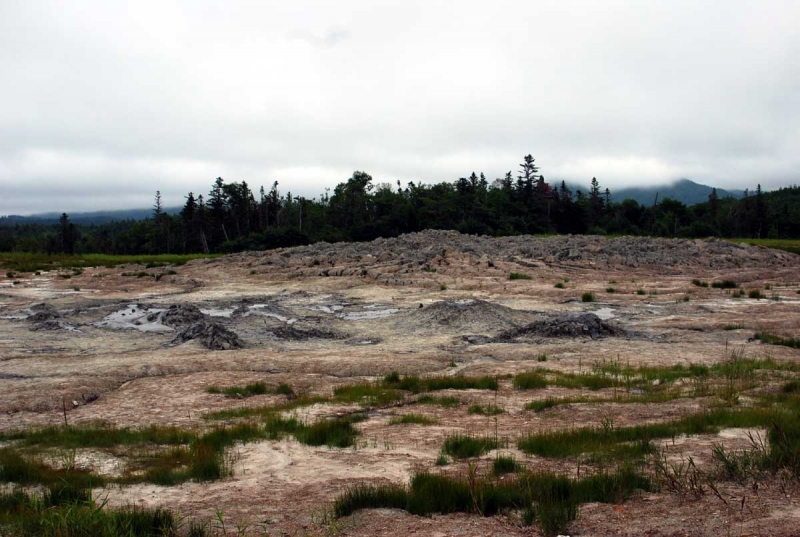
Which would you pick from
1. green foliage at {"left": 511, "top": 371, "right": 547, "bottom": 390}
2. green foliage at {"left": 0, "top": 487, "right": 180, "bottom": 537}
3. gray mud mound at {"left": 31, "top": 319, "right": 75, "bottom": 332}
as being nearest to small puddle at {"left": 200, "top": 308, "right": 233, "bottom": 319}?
gray mud mound at {"left": 31, "top": 319, "right": 75, "bottom": 332}

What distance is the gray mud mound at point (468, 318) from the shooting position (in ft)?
71.3

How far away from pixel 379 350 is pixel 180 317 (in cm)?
986

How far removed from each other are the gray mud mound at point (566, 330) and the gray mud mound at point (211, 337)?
28.0 ft

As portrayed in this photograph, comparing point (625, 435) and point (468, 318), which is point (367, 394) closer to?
point (625, 435)

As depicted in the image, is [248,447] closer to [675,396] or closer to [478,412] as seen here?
[478,412]

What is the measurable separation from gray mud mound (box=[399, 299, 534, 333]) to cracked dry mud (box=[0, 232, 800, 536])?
0.09 metres

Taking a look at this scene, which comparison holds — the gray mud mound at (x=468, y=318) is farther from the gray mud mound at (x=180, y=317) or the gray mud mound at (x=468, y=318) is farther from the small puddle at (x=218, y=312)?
the small puddle at (x=218, y=312)

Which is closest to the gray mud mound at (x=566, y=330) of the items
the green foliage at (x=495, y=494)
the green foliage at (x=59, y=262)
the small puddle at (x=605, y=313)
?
the small puddle at (x=605, y=313)

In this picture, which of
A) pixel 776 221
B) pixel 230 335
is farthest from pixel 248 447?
pixel 776 221

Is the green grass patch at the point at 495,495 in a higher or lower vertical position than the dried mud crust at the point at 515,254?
lower

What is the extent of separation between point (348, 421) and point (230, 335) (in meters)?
10.8

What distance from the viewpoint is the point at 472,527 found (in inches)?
228

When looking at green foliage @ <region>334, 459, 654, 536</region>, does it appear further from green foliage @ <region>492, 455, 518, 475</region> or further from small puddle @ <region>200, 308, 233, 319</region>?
small puddle @ <region>200, 308, 233, 319</region>

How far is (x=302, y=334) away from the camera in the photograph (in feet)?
71.9
